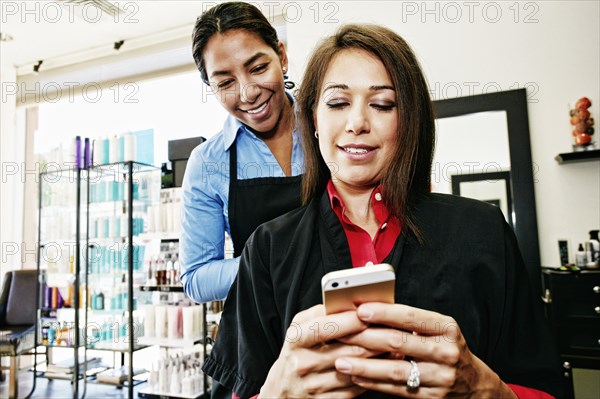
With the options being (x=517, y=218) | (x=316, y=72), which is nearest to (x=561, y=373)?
(x=316, y=72)

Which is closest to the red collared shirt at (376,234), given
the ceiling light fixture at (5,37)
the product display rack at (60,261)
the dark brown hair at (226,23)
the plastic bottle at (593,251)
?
the dark brown hair at (226,23)

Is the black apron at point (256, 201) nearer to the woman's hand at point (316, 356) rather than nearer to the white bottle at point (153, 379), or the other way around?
the woman's hand at point (316, 356)

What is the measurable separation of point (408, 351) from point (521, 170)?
2330 mm

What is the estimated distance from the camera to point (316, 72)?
0.97 metres

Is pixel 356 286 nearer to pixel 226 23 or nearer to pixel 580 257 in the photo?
pixel 226 23

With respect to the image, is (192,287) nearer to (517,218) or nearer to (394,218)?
(394,218)

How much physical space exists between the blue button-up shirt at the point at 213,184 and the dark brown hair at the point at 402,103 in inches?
14.8

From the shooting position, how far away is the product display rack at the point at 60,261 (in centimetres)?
396

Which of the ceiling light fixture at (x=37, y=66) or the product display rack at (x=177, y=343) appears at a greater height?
the ceiling light fixture at (x=37, y=66)

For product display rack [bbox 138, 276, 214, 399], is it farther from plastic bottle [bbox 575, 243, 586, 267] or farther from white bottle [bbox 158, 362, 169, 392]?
plastic bottle [bbox 575, 243, 586, 267]

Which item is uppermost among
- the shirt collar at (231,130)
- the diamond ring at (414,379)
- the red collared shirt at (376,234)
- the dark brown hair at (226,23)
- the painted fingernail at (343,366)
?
the dark brown hair at (226,23)

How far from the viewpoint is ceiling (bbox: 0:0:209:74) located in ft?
11.5

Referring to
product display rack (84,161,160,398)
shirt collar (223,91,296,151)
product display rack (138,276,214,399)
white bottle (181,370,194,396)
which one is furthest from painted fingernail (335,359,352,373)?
product display rack (84,161,160,398)

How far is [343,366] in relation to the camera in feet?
2.09
